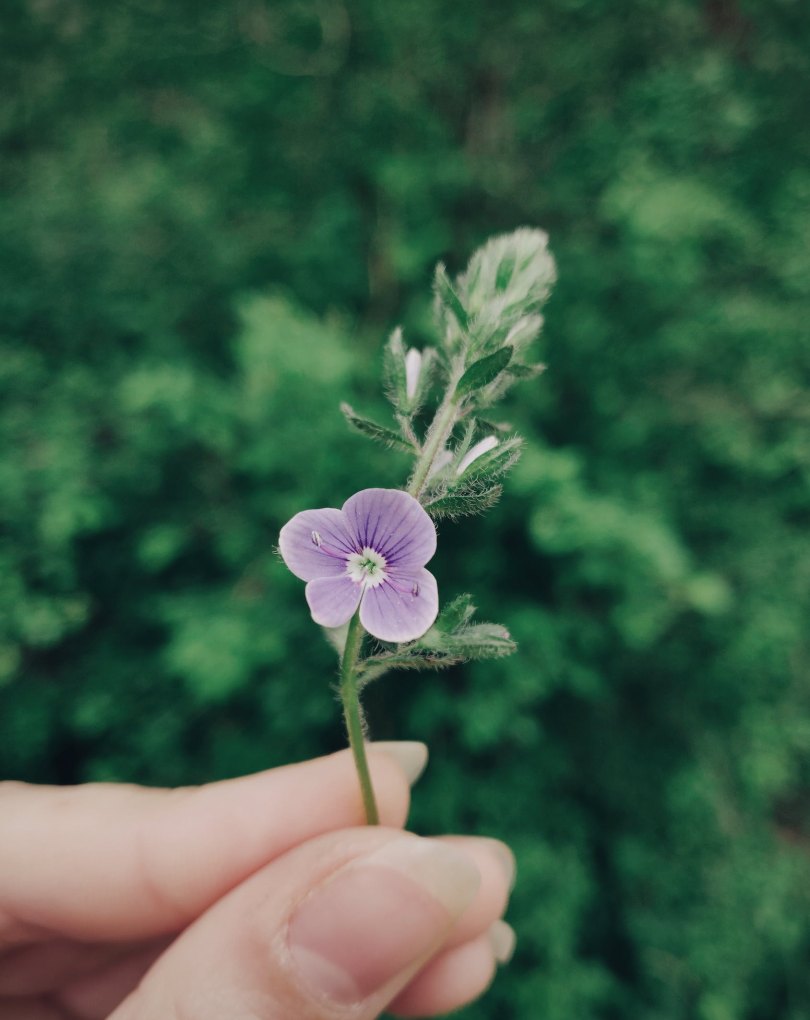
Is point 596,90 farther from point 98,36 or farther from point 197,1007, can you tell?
point 197,1007

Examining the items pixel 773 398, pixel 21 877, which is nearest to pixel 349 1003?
pixel 21 877

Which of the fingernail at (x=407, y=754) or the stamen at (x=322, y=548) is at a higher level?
the stamen at (x=322, y=548)

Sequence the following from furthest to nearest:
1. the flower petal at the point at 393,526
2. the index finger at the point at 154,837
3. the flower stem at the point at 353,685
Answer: the index finger at the point at 154,837
the flower stem at the point at 353,685
the flower petal at the point at 393,526

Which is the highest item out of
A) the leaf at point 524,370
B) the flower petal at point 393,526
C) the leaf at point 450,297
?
the leaf at point 450,297

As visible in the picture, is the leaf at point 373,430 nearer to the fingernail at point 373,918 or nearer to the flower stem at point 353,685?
the flower stem at point 353,685

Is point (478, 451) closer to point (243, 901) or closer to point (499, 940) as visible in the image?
point (243, 901)

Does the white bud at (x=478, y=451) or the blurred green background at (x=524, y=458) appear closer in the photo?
the white bud at (x=478, y=451)

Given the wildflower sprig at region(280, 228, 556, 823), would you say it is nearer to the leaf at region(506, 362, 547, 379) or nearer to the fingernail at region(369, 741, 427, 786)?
the leaf at region(506, 362, 547, 379)

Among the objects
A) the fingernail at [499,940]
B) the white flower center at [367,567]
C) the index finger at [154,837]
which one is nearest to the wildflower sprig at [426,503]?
the white flower center at [367,567]
